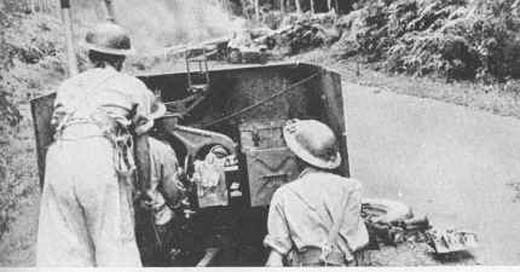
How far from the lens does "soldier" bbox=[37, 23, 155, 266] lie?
2.09m

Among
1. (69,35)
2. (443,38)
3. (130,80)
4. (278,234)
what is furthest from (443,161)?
(69,35)

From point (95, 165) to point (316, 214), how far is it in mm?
654

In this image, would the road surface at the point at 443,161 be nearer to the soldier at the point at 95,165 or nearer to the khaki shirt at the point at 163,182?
the khaki shirt at the point at 163,182

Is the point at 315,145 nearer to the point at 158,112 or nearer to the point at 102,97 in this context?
the point at 158,112

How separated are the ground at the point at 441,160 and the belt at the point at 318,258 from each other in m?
0.32

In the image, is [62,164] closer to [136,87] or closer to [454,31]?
Answer: [136,87]

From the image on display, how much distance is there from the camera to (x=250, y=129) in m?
2.40

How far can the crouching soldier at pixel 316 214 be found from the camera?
1972 millimetres

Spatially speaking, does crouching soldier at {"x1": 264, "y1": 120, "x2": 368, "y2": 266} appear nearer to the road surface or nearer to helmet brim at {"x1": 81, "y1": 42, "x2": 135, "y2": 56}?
the road surface

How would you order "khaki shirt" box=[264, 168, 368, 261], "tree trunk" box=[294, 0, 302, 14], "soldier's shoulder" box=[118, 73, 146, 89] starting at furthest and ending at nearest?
"tree trunk" box=[294, 0, 302, 14], "soldier's shoulder" box=[118, 73, 146, 89], "khaki shirt" box=[264, 168, 368, 261]

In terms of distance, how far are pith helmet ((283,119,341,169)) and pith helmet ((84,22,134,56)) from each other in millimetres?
587

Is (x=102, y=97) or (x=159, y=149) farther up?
(x=102, y=97)

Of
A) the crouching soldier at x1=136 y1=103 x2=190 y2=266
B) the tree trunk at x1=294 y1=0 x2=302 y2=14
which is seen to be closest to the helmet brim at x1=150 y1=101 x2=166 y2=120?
the crouching soldier at x1=136 y1=103 x2=190 y2=266

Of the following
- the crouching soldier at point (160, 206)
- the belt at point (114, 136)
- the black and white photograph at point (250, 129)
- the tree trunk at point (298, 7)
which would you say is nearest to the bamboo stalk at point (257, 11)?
the black and white photograph at point (250, 129)
